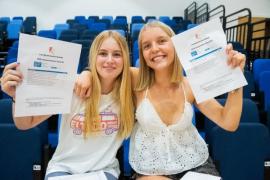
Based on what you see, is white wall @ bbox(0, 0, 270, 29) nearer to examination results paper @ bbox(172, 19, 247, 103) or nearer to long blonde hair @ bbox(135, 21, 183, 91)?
long blonde hair @ bbox(135, 21, 183, 91)

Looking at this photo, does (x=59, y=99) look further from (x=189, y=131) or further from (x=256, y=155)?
(x=256, y=155)

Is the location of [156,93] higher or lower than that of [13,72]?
lower

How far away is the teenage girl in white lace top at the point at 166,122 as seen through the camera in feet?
4.99

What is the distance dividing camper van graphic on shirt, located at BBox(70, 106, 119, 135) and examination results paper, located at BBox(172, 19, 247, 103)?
47 centimetres

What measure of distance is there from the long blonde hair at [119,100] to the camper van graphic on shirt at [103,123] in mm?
20

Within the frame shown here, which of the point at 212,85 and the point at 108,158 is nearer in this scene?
the point at 212,85

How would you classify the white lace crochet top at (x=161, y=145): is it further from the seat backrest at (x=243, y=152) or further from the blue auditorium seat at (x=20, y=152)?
the blue auditorium seat at (x=20, y=152)

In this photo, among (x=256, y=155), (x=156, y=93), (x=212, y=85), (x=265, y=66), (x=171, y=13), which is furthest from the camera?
(x=171, y=13)

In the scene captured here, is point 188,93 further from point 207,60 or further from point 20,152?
point 20,152

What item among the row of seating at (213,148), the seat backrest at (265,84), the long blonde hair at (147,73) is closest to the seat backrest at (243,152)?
the row of seating at (213,148)

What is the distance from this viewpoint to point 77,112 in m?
1.59

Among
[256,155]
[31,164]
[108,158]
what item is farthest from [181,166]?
[31,164]

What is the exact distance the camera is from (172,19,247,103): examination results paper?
138 centimetres

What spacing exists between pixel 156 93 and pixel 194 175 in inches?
18.5
